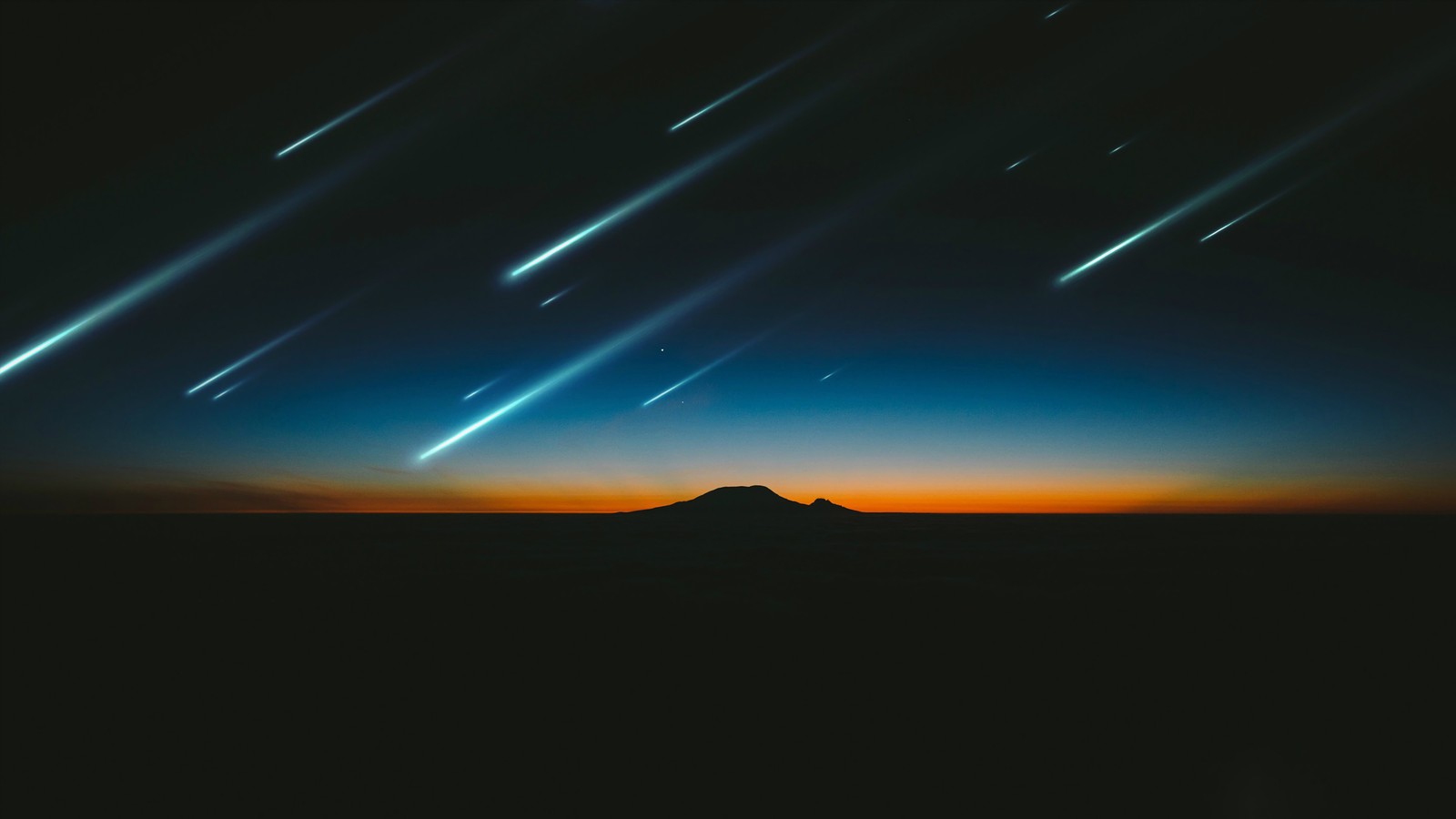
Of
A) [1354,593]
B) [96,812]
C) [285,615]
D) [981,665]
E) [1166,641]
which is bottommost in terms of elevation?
[1354,593]

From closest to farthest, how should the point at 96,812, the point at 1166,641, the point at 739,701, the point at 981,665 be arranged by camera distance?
the point at 96,812 < the point at 739,701 < the point at 981,665 < the point at 1166,641

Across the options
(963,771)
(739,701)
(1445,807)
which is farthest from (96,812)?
(1445,807)

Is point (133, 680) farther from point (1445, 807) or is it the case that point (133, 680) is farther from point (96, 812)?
point (1445, 807)

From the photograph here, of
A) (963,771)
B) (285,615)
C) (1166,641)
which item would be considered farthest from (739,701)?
(285,615)

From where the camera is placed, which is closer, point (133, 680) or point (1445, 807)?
point (1445, 807)

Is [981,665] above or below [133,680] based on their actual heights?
below

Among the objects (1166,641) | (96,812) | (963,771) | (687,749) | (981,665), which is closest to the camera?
(96,812)
